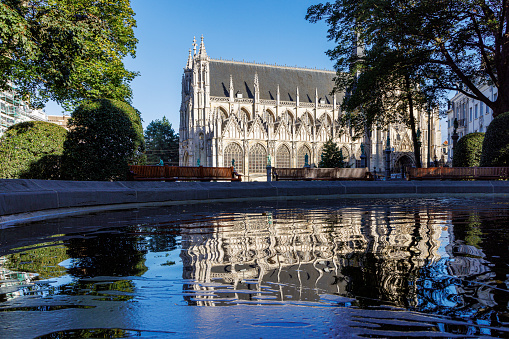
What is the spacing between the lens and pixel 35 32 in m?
12.6

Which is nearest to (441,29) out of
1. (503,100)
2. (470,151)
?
(503,100)

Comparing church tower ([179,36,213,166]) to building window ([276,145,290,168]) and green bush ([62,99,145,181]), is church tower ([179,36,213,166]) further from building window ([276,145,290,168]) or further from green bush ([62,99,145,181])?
green bush ([62,99,145,181])

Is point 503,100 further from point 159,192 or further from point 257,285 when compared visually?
point 257,285

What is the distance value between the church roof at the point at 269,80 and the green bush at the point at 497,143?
44937 mm

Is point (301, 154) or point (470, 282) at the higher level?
point (301, 154)

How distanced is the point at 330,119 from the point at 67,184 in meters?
57.9

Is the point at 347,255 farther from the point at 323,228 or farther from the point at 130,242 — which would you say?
the point at 130,242

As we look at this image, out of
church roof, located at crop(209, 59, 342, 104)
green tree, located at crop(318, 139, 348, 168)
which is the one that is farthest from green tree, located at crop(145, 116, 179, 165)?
green tree, located at crop(318, 139, 348, 168)

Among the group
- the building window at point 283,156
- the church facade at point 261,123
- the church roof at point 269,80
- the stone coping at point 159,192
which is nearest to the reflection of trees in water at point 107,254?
the stone coping at point 159,192

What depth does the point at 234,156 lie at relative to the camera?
1998 inches

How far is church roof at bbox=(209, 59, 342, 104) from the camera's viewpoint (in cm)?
6066

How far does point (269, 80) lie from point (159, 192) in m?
57.4

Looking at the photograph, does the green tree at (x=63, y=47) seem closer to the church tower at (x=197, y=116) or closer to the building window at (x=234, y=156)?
the building window at (x=234, y=156)

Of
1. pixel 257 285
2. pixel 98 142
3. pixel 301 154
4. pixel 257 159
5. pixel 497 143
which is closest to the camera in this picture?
pixel 257 285
